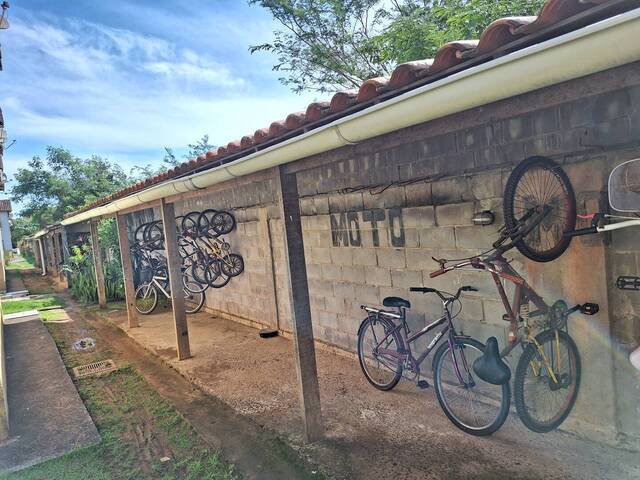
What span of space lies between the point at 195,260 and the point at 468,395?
623 cm

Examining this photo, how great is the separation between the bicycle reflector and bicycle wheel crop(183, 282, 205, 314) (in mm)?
7561

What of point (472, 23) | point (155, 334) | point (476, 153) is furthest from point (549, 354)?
point (155, 334)

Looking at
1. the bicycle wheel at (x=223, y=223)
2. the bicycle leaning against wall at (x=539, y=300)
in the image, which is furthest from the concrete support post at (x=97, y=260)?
the bicycle leaning against wall at (x=539, y=300)

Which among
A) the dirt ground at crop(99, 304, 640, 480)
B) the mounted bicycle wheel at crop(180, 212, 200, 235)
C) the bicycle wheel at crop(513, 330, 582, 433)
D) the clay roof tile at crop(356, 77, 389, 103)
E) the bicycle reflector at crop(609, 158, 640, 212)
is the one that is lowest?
the dirt ground at crop(99, 304, 640, 480)

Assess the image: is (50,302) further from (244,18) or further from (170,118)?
(170,118)

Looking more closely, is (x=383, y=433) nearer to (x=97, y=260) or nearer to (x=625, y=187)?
(x=625, y=187)

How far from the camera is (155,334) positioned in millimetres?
7512

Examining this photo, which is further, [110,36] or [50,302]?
[50,302]

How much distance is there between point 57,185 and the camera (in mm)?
25906

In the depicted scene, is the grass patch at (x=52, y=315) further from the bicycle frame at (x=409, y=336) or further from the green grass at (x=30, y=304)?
the bicycle frame at (x=409, y=336)

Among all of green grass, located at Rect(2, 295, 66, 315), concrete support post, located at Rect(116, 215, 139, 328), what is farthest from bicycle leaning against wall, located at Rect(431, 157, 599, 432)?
green grass, located at Rect(2, 295, 66, 315)

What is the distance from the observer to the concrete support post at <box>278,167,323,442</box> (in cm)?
337

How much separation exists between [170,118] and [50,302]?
14.9 m

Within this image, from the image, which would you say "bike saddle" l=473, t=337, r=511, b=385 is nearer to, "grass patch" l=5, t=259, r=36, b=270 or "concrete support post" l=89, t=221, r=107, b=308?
"concrete support post" l=89, t=221, r=107, b=308
